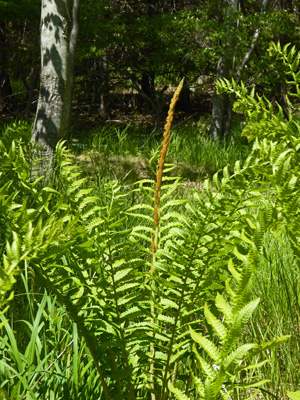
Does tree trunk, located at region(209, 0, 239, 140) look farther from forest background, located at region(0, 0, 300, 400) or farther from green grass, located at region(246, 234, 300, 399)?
green grass, located at region(246, 234, 300, 399)

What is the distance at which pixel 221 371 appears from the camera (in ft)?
1.95

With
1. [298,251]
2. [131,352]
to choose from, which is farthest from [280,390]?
[298,251]

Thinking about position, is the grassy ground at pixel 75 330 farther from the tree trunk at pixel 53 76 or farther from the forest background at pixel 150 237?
the tree trunk at pixel 53 76

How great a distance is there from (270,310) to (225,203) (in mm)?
893

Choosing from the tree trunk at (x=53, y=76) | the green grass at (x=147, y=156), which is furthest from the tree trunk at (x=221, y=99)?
the tree trunk at (x=53, y=76)

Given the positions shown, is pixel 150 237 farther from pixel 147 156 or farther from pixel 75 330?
pixel 147 156

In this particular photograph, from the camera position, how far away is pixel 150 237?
2.27 metres

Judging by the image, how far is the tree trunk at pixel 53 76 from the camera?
3.66 meters

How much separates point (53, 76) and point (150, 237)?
7.10ft

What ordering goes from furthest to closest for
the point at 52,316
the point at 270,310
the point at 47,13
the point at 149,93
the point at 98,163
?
the point at 149,93 → the point at 98,163 → the point at 47,13 → the point at 270,310 → the point at 52,316

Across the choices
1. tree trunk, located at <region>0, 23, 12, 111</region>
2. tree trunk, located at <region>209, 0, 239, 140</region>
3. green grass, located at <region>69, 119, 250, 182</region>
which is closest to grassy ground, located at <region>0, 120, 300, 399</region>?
green grass, located at <region>69, 119, 250, 182</region>

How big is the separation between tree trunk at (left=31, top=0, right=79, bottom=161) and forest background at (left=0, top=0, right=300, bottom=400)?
0.02 meters

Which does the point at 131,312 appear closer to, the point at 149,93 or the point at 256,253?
the point at 256,253

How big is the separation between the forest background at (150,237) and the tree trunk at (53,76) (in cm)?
2
